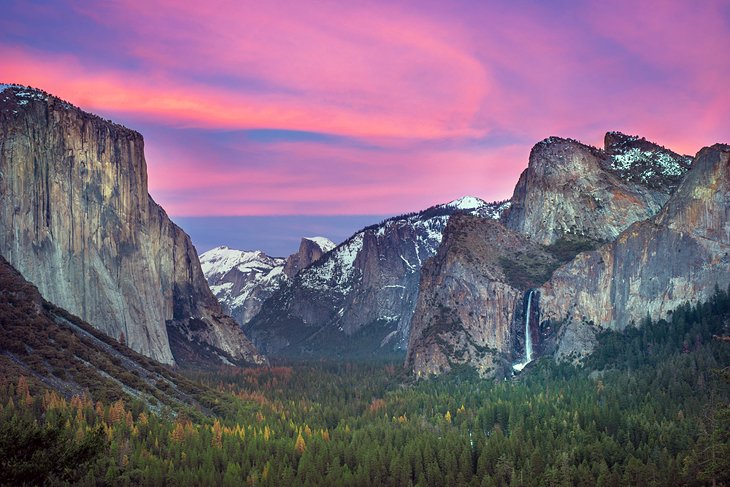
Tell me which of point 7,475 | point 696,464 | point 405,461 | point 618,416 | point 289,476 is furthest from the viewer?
point 618,416

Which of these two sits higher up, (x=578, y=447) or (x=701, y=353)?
(x=701, y=353)

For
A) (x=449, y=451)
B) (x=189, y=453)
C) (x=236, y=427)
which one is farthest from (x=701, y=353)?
(x=189, y=453)

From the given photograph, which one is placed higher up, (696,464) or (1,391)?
(1,391)

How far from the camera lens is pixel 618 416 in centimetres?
17038

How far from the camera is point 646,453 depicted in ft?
483

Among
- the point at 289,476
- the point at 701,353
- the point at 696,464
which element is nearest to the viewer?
the point at 696,464

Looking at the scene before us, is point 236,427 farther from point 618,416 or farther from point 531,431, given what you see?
point 618,416

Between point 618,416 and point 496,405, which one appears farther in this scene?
point 496,405

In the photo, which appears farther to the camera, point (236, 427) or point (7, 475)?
point (236, 427)

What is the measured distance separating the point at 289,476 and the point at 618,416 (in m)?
65.9

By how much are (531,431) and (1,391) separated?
92642 mm

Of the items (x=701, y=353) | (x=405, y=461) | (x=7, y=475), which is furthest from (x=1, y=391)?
(x=701, y=353)

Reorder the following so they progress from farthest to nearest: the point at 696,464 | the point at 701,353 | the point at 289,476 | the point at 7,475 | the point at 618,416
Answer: the point at 701,353 < the point at 618,416 < the point at 289,476 < the point at 696,464 < the point at 7,475

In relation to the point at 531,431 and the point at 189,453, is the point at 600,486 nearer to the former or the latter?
the point at 531,431
